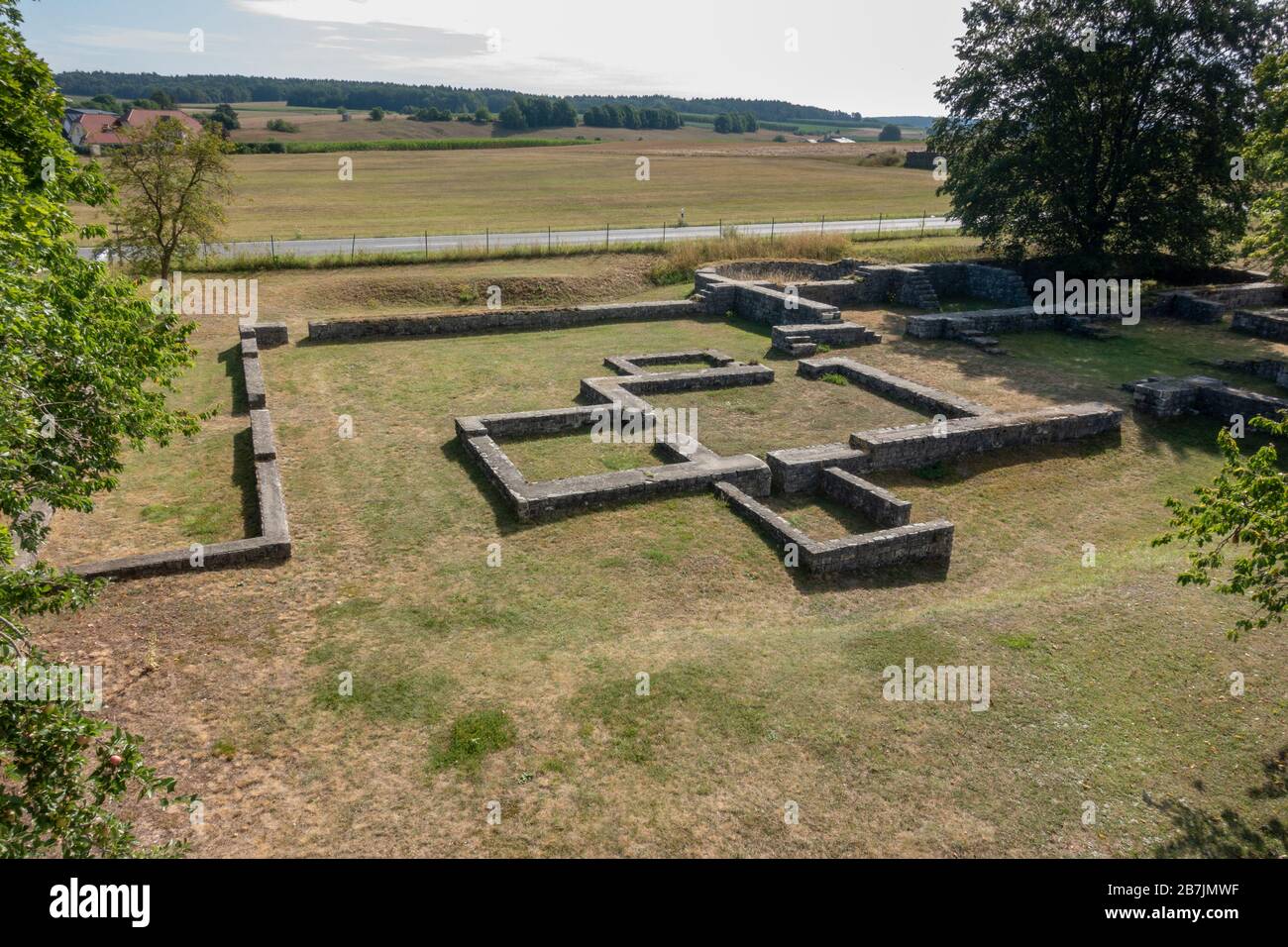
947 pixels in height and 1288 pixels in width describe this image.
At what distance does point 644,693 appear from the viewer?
7863 mm

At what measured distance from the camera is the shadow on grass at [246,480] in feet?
37.0

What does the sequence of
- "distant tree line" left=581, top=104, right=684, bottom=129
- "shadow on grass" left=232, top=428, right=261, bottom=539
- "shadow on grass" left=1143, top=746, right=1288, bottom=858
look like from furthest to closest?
"distant tree line" left=581, top=104, right=684, bottom=129 → "shadow on grass" left=232, top=428, right=261, bottom=539 → "shadow on grass" left=1143, top=746, right=1288, bottom=858

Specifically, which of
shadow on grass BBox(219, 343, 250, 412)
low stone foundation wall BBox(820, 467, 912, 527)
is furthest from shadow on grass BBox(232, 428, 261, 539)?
low stone foundation wall BBox(820, 467, 912, 527)

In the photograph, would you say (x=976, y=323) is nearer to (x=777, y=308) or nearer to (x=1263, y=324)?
(x=777, y=308)

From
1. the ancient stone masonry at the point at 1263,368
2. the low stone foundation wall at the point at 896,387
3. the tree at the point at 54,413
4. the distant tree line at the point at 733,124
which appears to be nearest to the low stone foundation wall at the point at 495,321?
the low stone foundation wall at the point at 896,387

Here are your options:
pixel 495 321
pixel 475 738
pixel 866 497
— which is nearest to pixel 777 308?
pixel 495 321

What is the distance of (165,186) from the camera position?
21.5 meters

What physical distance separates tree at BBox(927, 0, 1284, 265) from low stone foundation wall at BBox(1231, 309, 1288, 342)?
3.72m

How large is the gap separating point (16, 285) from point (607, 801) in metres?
5.39

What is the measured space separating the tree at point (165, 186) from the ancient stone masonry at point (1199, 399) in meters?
22.0

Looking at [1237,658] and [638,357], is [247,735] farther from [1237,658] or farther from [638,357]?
[638,357]

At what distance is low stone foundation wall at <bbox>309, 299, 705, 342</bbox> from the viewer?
20891 mm

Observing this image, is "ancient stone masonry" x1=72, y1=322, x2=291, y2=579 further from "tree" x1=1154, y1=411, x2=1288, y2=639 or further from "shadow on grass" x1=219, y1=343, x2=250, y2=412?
"tree" x1=1154, y1=411, x2=1288, y2=639

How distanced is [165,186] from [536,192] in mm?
34742
